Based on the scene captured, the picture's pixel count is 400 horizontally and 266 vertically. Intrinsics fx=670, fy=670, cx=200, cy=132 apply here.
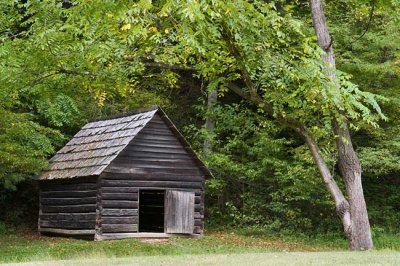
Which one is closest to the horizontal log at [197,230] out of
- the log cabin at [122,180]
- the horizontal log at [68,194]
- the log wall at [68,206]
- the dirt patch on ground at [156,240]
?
the log cabin at [122,180]

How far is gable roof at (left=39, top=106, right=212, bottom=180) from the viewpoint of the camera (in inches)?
818

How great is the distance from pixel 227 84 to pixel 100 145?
6.39 metres

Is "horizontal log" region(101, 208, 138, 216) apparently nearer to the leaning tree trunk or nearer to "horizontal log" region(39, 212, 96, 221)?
"horizontal log" region(39, 212, 96, 221)

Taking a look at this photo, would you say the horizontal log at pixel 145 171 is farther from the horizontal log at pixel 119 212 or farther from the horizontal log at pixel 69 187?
the horizontal log at pixel 119 212

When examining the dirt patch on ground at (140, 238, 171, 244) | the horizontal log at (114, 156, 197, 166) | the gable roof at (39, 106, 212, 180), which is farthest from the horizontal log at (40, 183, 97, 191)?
the dirt patch on ground at (140, 238, 171, 244)

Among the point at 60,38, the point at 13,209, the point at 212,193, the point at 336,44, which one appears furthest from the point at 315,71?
the point at 13,209

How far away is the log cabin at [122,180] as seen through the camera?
67.9 feet

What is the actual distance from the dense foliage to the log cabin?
1.09 meters

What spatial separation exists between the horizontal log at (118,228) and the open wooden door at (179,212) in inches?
44.3

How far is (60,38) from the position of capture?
1474 cm

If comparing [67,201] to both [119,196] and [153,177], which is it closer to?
[119,196]

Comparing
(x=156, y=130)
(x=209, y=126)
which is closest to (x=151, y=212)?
(x=209, y=126)

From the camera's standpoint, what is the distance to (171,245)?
755 inches

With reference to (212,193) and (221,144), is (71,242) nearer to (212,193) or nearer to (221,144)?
(212,193)
